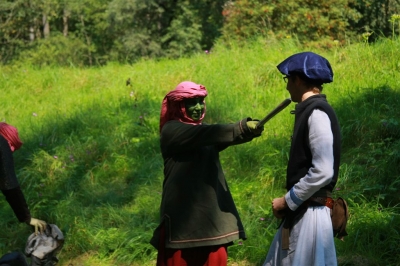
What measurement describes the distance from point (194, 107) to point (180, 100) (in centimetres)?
10

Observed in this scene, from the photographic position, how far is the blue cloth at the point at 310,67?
3.39 meters

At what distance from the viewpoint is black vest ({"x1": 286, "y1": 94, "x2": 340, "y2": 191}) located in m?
3.34

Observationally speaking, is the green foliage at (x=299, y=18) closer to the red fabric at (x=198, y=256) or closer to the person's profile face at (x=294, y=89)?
the red fabric at (x=198, y=256)

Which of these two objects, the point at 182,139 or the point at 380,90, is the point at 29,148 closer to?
the point at 380,90

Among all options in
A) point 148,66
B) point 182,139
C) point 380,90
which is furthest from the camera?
point 148,66

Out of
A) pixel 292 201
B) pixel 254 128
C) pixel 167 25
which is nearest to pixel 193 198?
pixel 254 128

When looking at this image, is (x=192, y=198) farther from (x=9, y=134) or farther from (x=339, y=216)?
(x=9, y=134)

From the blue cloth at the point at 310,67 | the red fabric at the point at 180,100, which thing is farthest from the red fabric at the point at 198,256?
the blue cloth at the point at 310,67

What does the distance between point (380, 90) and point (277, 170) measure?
1.69m

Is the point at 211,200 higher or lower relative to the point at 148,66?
higher

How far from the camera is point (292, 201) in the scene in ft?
11.1

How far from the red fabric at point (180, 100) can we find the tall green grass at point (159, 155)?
203cm

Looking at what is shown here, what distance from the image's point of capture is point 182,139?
3.94 metres

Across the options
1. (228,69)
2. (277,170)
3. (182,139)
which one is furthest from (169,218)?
(228,69)
